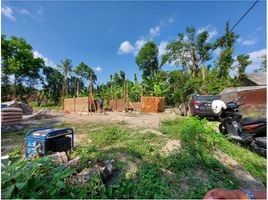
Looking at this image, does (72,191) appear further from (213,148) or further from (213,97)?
(213,97)

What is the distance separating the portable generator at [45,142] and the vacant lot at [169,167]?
403 millimetres

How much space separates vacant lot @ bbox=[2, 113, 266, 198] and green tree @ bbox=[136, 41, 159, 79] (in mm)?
25708

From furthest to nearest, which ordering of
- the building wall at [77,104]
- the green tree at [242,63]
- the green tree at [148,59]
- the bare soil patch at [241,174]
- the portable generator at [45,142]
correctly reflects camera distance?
the green tree at [148,59] → the green tree at [242,63] → the building wall at [77,104] → the portable generator at [45,142] → the bare soil patch at [241,174]

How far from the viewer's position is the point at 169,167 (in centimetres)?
258

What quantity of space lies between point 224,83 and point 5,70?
29.1m

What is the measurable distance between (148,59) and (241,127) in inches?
1074

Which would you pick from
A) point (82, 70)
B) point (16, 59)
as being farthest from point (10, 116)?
point (82, 70)

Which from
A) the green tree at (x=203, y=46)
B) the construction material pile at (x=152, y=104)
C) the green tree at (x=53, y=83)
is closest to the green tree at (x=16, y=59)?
the green tree at (x=53, y=83)

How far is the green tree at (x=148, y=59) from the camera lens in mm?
28547

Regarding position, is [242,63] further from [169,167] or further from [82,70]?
[82,70]

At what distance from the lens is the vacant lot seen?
191 cm

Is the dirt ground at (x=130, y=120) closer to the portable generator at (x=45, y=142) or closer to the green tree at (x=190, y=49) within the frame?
the portable generator at (x=45, y=142)

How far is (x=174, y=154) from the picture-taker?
118 inches

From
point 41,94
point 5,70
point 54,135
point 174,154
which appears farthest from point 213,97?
point 41,94
